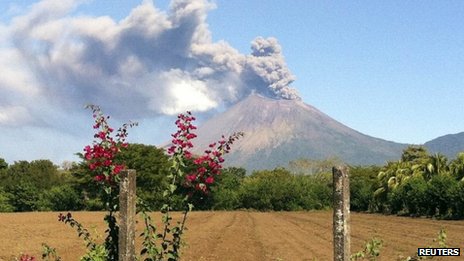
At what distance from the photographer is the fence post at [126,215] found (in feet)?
25.5

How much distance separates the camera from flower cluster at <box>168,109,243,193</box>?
9375 millimetres

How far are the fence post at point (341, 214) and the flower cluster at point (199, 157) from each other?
2676 millimetres

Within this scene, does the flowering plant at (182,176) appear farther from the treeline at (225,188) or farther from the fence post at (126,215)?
the treeline at (225,188)

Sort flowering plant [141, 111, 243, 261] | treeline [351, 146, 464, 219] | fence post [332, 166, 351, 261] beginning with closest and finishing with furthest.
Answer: fence post [332, 166, 351, 261]
flowering plant [141, 111, 243, 261]
treeline [351, 146, 464, 219]

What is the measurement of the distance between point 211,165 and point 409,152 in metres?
143

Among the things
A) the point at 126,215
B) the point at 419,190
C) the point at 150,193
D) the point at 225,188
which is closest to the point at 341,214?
the point at 126,215

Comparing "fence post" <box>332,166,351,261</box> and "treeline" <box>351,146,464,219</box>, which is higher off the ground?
"treeline" <box>351,146,464,219</box>

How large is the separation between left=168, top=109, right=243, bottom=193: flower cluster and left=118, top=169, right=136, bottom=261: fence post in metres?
1.53

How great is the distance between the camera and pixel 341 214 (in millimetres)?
7133

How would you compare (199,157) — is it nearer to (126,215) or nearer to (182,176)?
(182,176)

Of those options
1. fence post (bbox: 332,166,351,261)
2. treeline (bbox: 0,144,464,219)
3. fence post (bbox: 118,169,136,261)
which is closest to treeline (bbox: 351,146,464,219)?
treeline (bbox: 0,144,464,219)

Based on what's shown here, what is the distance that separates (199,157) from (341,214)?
303 centimetres

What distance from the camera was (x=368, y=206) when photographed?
297 ft

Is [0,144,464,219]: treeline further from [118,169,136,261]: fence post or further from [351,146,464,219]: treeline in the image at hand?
[118,169,136,261]: fence post
